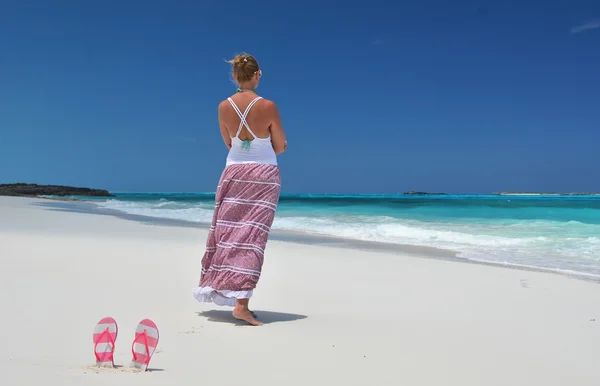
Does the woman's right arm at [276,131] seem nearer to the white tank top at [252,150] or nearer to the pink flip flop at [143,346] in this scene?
the white tank top at [252,150]

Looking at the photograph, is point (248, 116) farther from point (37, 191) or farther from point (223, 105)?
point (37, 191)

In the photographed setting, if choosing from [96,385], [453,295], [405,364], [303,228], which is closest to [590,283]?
[453,295]

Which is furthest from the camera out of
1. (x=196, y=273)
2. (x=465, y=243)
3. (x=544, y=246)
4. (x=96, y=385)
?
(x=465, y=243)

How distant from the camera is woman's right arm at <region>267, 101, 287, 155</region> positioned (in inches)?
151

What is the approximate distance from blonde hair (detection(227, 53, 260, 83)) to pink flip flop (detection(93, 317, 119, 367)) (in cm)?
207

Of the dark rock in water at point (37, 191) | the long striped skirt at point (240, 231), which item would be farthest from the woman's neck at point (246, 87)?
the dark rock in water at point (37, 191)

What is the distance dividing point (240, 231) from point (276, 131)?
2.47 feet

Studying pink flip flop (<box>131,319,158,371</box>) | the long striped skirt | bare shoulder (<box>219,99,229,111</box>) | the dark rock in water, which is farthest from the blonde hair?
the dark rock in water

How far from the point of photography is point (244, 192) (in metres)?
3.89

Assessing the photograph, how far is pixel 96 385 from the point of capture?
2.18 metres

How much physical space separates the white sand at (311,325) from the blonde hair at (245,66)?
68.5 inches

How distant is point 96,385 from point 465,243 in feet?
32.8

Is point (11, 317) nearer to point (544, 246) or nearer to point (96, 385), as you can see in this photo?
point (96, 385)

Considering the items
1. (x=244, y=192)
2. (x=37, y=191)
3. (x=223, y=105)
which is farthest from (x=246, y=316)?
(x=37, y=191)
